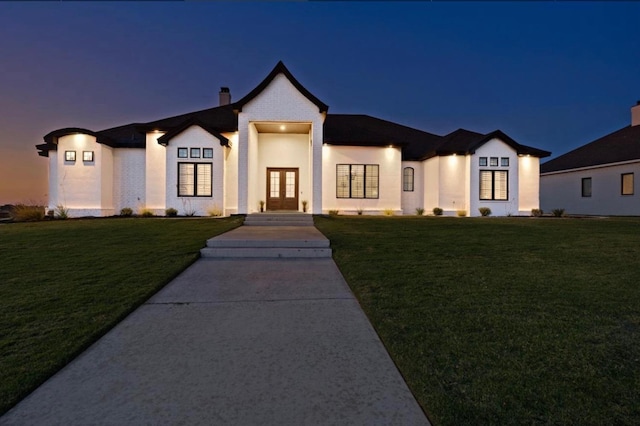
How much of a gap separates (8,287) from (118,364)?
11.6 ft

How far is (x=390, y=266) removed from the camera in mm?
6012

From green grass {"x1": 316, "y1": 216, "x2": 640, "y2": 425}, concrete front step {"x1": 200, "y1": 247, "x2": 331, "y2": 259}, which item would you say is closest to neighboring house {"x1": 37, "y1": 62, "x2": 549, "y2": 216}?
concrete front step {"x1": 200, "y1": 247, "x2": 331, "y2": 259}

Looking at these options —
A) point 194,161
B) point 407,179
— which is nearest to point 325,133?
point 407,179

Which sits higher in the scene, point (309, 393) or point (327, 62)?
point (327, 62)

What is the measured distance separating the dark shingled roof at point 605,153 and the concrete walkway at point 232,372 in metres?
25.1

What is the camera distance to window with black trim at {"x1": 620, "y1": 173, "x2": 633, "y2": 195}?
20364 millimetres

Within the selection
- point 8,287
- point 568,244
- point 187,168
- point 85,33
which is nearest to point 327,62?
point 85,33

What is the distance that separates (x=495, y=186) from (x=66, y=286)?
63.1ft

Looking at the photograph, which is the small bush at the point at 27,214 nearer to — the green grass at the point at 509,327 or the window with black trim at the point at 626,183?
the green grass at the point at 509,327

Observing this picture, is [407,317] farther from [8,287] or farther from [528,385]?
[8,287]

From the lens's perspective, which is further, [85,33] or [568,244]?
[85,33]

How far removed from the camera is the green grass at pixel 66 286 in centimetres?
289

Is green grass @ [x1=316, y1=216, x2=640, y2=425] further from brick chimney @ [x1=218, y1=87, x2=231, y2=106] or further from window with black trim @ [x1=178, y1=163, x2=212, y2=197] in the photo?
brick chimney @ [x1=218, y1=87, x2=231, y2=106]

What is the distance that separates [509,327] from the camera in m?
3.43
